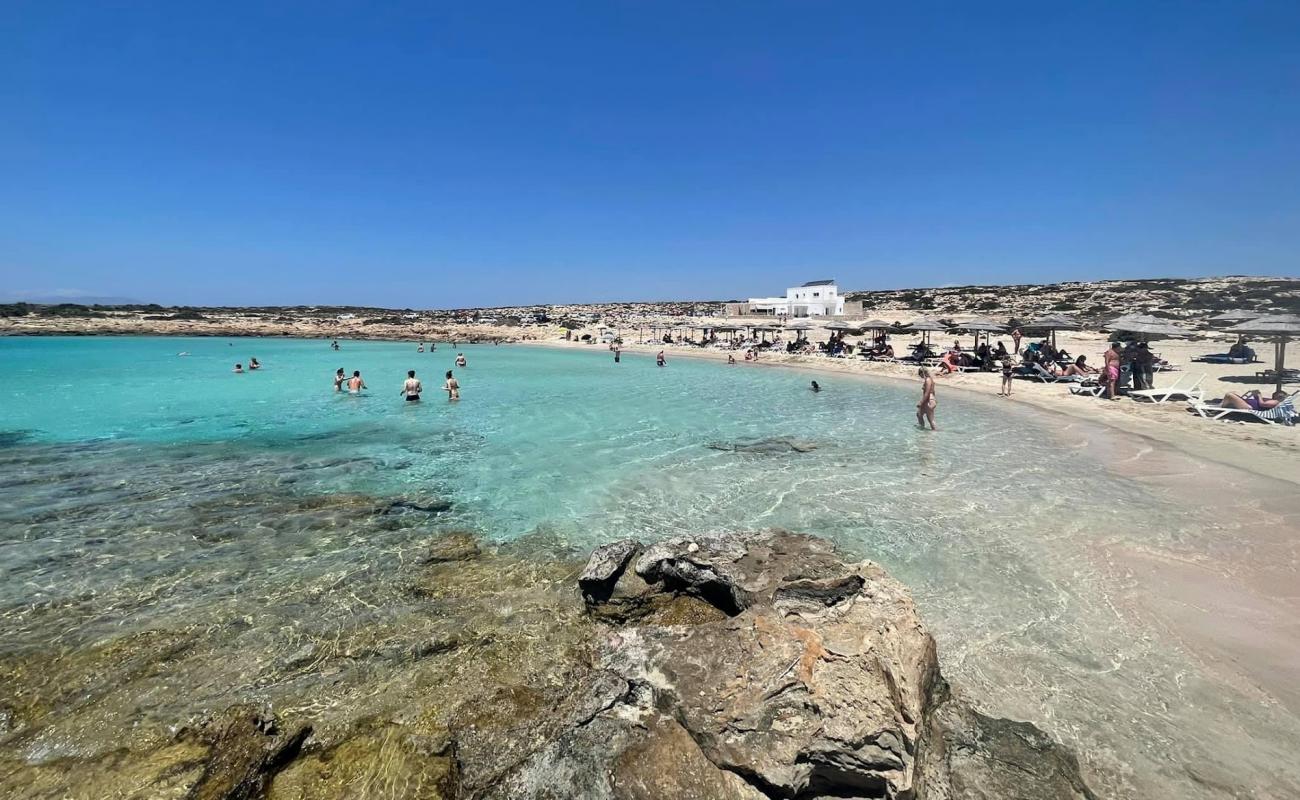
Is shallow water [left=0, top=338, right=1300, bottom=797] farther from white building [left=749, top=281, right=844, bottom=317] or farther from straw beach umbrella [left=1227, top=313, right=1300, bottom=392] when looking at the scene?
white building [left=749, top=281, right=844, bottom=317]

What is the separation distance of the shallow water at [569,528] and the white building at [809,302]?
144ft

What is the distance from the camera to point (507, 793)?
2742 millimetres

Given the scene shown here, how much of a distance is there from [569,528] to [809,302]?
59.6 metres

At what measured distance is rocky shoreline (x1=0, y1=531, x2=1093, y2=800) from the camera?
8.98 feet

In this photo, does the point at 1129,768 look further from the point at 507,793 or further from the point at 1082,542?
the point at 1082,542

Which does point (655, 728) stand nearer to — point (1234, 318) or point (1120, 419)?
point (1120, 419)

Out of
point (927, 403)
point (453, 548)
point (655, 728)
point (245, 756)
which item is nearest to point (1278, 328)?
point (927, 403)

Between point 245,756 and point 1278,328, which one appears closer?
point 245,756

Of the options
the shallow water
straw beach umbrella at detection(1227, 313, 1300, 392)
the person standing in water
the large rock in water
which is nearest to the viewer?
the large rock in water

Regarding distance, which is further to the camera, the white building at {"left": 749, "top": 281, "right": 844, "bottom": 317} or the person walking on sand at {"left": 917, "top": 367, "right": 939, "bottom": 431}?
the white building at {"left": 749, "top": 281, "right": 844, "bottom": 317}

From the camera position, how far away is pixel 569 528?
748cm

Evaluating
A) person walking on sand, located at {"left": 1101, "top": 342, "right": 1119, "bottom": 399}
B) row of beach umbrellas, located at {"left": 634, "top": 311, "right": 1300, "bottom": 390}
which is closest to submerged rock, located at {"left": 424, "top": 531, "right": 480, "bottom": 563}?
person walking on sand, located at {"left": 1101, "top": 342, "right": 1119, "bottom": 399}

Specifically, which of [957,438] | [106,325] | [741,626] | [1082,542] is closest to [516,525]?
[741,626]

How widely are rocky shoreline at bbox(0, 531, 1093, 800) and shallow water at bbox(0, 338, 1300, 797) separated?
0.45m
